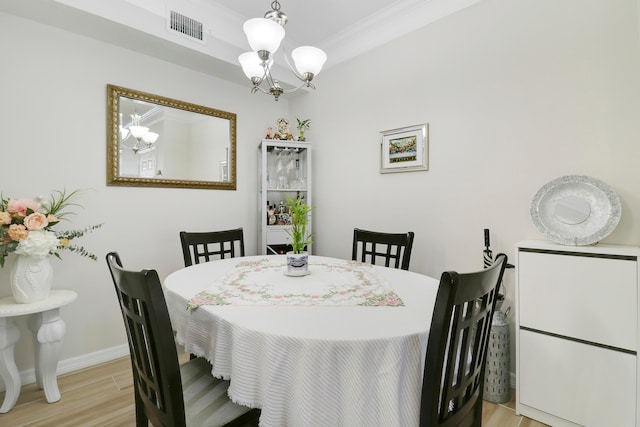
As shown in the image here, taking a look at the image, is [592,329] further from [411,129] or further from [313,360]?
[411,129]

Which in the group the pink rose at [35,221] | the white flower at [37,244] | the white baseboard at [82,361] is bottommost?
the white baseboard at [82,361]

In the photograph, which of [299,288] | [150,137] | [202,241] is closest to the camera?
[299,288]

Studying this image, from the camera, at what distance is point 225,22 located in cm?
267

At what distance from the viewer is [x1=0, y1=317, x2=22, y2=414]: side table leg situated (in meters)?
1.75

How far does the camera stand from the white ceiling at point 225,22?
6.82ft

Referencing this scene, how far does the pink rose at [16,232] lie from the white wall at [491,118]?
238 centimetres

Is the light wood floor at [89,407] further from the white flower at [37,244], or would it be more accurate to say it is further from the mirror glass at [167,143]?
the mirror glass at [167,143]

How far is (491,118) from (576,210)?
0.81m

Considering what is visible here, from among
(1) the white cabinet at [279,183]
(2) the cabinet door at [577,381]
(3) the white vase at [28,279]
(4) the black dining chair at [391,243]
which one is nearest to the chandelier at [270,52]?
(4) the black dining chair at [391,243]

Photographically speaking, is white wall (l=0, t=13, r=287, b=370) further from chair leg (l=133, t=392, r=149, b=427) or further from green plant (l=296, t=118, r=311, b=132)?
chair leg (l=133, t=392, r=149, b=427)

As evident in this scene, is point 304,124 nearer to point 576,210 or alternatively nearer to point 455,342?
point 576,210

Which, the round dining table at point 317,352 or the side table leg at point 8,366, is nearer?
the round dining table at point 317,352

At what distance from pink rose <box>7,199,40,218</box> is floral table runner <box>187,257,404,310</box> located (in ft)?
4.17

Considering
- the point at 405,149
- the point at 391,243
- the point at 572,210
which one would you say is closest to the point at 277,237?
the point at 391,243
